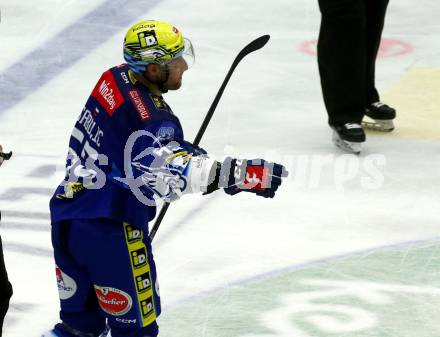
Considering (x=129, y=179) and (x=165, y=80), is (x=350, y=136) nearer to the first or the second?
(x=165, y=80)

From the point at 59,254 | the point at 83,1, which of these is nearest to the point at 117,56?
the point at 83,1

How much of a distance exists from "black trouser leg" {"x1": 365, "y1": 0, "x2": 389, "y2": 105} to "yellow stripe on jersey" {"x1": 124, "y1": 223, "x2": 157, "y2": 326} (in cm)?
278

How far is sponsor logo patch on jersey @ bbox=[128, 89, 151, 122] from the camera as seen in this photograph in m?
3.63

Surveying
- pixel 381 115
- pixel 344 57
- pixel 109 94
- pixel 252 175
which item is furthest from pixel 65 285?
pixel 381 115

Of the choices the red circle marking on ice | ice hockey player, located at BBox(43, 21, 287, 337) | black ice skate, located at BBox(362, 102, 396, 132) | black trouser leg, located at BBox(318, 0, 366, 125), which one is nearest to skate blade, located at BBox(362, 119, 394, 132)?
black ice skate, located at BBox(362, 102, 396, 132)

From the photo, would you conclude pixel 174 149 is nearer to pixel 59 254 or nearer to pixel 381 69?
pixel 59 254

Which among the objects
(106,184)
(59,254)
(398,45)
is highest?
(106,184)

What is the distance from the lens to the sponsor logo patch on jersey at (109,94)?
12.1 ft

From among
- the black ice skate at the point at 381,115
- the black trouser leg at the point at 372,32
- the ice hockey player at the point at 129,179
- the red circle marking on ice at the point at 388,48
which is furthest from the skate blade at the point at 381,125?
the ice hockey player at the point at 129,179

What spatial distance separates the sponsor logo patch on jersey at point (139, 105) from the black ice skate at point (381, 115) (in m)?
2.80

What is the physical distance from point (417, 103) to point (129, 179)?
340cm

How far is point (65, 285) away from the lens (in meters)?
3.90

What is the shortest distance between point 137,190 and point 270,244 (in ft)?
5.10

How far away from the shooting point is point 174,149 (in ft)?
11.8
